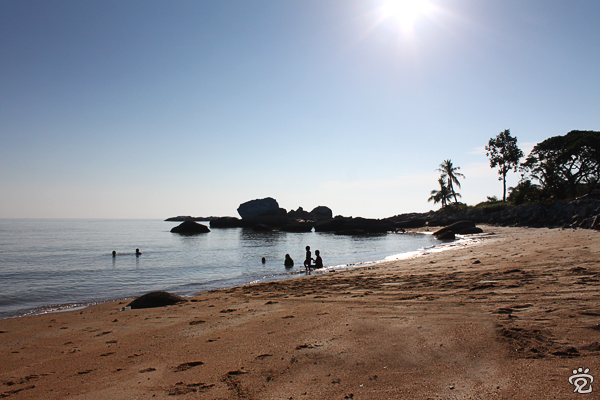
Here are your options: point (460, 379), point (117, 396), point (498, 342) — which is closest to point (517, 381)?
point (460, 379)

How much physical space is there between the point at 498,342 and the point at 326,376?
2310 millimetres

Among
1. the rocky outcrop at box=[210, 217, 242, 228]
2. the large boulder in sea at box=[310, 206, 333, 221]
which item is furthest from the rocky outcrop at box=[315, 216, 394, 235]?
the large boulder in sea at box=[310, 206, 333, 221]

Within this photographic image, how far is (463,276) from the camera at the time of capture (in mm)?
10008

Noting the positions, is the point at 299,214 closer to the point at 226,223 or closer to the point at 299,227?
the point at 226,223

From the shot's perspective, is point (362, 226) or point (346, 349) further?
point (362, 226)

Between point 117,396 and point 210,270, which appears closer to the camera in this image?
point 117,396

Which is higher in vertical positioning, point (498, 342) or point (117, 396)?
point (498, 342)

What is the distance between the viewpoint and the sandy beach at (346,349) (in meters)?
3.32

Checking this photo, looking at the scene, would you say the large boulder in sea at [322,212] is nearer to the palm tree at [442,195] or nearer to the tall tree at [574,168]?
the palm tree at [442,195]

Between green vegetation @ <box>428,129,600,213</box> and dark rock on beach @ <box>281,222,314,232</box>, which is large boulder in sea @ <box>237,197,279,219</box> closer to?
dark rock on beach @ <box>281,222,314,232</box>

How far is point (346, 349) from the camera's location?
4.38 meters

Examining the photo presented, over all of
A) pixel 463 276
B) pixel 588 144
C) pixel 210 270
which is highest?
pixel 588 144

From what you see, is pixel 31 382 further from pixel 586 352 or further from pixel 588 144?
pixel 588 144

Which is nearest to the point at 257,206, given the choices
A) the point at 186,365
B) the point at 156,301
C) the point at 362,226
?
the point at 362,226
